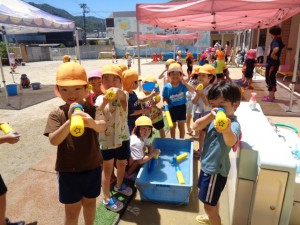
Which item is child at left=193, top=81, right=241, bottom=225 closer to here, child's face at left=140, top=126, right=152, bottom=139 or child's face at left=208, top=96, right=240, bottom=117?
child's face at left=208, top=96, right=240, bottom=117

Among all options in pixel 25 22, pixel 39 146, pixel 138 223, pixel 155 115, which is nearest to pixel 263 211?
pixel 138 223

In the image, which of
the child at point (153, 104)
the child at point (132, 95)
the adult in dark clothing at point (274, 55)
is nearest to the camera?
the child at point (132, 95)

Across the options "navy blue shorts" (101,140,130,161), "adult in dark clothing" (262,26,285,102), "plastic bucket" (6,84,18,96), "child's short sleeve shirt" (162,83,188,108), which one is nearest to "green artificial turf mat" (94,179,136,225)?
"navy blue shorts" (101,140,130,161)

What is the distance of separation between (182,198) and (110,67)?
169 centimetres

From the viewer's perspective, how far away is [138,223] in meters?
2.53

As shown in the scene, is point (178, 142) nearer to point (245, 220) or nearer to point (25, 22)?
point (245, 220)

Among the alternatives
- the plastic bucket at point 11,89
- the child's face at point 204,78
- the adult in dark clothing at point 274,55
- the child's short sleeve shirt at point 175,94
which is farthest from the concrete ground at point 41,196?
the plastic bucket at point 11,89

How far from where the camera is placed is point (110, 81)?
8.00 feet

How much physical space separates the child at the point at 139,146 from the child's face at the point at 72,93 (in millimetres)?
1409

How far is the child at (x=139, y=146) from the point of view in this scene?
3098mm

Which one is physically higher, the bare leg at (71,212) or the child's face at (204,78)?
the child's face at (204,78)

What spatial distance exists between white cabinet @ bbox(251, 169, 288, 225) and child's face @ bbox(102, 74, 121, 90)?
5.14 ft

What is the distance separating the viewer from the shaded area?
8.07 m

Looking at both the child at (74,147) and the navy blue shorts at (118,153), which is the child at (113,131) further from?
the child at (74,147)
